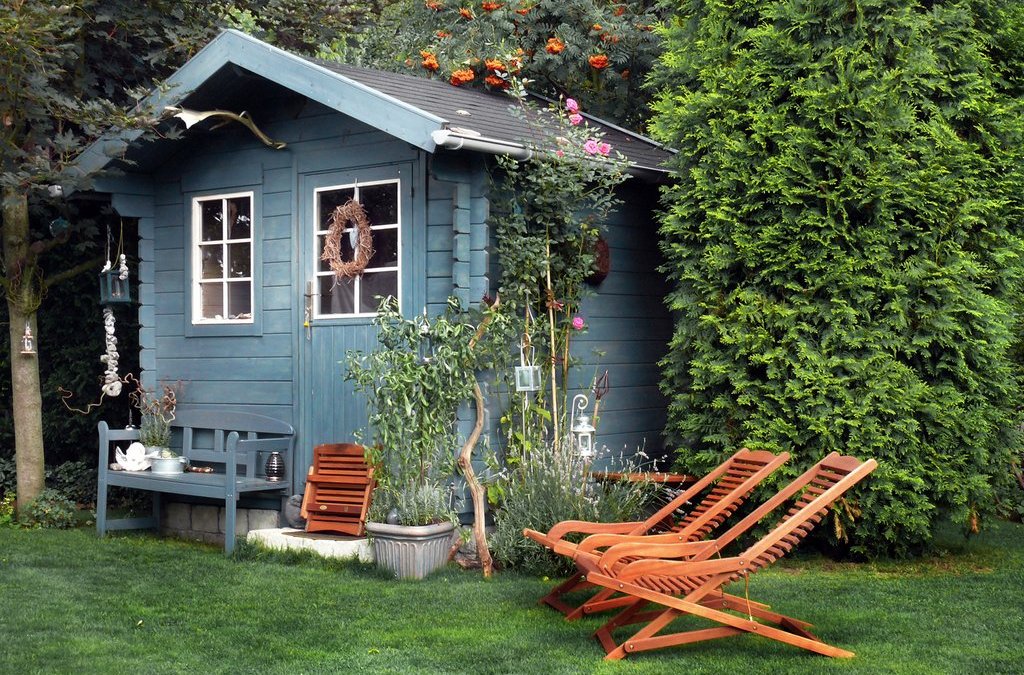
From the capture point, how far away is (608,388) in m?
8.65

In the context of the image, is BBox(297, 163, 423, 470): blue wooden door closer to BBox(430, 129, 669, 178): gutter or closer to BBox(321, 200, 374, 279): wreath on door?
BBox(321, 200, 374, 279): wreath on door

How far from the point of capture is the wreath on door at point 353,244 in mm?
7953

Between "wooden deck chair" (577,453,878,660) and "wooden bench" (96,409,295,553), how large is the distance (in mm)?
3309

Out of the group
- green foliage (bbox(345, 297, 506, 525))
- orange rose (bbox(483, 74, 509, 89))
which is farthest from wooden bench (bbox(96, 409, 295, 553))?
orange rose (bbox(483, 74, 509, 89))

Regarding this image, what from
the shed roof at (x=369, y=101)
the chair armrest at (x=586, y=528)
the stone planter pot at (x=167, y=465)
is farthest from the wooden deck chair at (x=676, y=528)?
the stone planter pot at (x=167, y=465)

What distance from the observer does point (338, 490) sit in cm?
798

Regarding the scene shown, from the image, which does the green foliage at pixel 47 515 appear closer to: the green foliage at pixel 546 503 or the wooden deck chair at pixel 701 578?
the green foliage at pixel 546 503

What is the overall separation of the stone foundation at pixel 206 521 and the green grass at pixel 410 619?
74 centimetres

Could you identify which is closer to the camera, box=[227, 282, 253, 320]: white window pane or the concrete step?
the concrete step

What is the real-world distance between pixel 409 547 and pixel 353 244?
2272mm

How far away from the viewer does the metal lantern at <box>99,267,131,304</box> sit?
9.36 meters

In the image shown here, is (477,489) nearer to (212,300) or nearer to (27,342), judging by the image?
(212,300)

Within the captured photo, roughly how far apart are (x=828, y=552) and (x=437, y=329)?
2.96 m

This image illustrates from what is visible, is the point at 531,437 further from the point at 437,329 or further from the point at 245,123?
the point at 245,123
